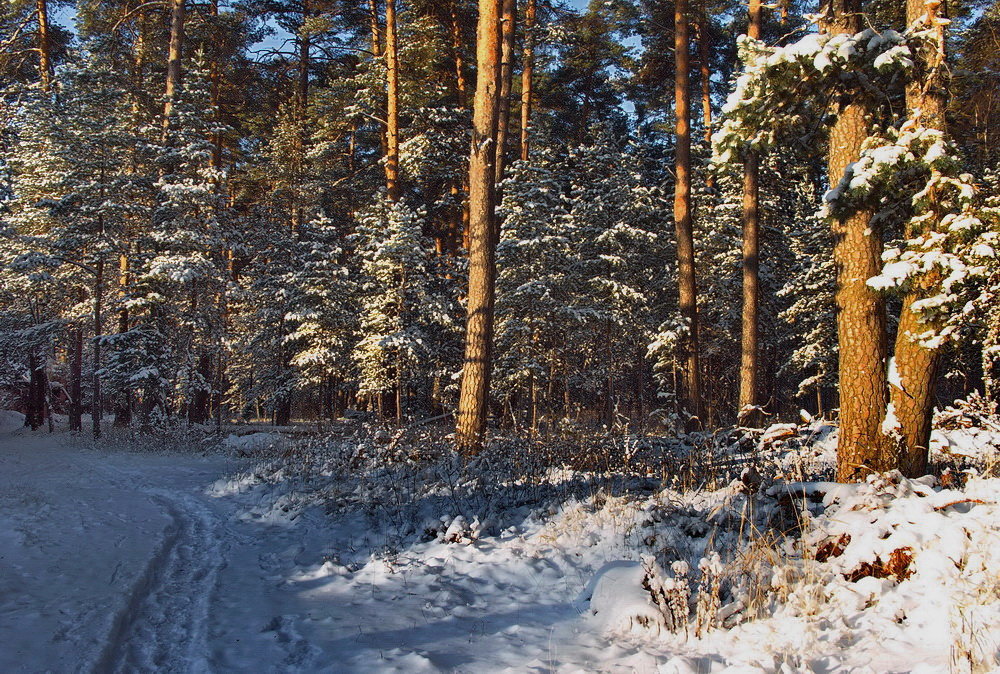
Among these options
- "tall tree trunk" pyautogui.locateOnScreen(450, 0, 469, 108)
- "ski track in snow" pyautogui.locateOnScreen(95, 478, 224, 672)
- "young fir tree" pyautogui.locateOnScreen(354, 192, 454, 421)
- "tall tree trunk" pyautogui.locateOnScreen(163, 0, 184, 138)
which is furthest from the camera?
"tall tree trunk" pyautogui.locateOnScreen(450, 0, 469, 108)

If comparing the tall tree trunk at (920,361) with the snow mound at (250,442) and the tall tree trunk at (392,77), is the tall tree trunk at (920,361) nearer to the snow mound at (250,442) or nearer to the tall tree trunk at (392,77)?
the snow mound at (250,442)

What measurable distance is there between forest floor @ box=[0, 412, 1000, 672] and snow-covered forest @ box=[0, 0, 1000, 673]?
0.04 meters

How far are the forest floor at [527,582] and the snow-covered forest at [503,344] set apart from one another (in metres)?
0.04

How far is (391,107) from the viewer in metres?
20.3

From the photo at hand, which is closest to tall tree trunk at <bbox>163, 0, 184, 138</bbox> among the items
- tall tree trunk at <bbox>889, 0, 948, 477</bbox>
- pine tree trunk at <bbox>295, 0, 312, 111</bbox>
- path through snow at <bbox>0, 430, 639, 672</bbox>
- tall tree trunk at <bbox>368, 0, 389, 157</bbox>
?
pine tree trunk at <bbox>295, 0, 312, 111</bbox>

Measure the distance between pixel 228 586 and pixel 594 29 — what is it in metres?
26.0

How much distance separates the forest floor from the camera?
359 cm

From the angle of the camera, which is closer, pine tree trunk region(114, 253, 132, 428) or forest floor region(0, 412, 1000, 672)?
forest floor region(0, 412, 1000, 672)

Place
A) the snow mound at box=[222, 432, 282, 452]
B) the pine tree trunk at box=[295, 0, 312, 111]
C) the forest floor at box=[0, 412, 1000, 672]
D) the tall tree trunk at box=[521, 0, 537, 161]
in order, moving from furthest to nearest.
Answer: the pine tree trunk at box=[295, 0, 312, 111], the tall tree trunk at box=[521, 0, 537, 161], the snow mound at box=[222, 432, 282, 452], the forest floor at box=[0, 412, 1000, 672]

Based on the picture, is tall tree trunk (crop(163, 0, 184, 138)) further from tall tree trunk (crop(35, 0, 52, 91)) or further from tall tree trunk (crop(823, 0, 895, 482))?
tall tree trunk (crop(823, 0, 895, 482))

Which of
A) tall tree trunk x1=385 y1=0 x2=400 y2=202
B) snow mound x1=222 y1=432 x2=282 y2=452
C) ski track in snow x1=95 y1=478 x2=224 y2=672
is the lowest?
snow mound x1=222 y1=432 x2=282 y2=452

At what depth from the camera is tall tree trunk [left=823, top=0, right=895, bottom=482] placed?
582 centimetres

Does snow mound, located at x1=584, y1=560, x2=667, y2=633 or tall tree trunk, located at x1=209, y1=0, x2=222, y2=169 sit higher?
tall tree trunk, located at x1=209, y1=0, x2=222, y2=169

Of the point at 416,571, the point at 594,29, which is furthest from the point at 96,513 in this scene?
the point at 594,29
